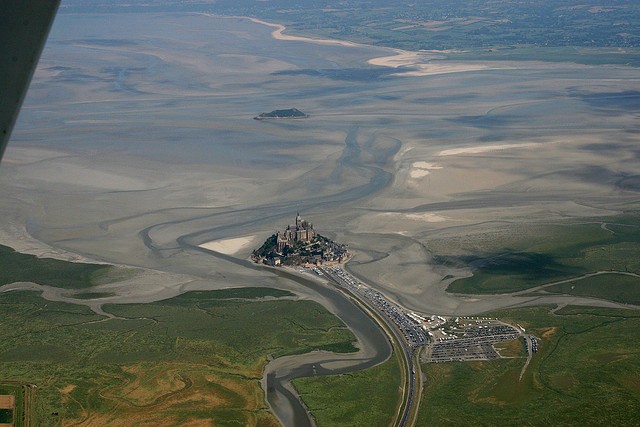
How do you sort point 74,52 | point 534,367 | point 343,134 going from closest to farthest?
point 534,367
point 343,134
point 74,52

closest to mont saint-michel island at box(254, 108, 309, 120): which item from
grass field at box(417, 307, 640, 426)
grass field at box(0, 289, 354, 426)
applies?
grass field at box(0, 289, 354, 426)

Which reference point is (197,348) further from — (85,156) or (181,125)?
(181,125)

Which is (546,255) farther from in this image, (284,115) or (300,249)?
(284,115)

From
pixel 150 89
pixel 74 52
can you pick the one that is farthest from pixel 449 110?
pixel 74 52

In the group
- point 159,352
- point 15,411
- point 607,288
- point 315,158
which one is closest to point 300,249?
point 159,352

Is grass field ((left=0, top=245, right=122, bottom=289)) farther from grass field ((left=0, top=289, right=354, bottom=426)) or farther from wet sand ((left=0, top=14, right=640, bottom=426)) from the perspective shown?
grass field ((left=0, top=289, right=354, bottom=426))

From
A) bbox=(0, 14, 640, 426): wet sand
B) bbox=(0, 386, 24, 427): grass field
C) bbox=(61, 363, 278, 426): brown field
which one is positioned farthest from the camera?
bbox=(0, 14, 640, 426): wet sand
